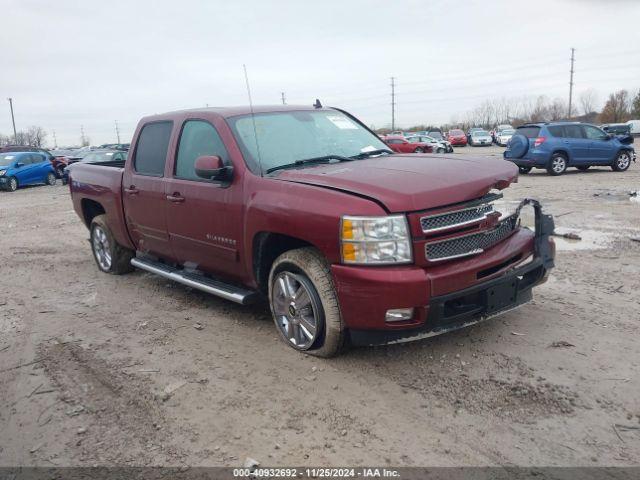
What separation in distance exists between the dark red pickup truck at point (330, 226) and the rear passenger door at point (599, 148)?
13743mm

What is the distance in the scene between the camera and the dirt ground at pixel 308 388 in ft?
9.42

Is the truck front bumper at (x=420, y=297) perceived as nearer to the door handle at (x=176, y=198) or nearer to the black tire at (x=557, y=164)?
the door handle at (x=176, y=198)

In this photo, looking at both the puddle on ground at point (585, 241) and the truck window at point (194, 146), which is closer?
the truck window at point (194, 146)

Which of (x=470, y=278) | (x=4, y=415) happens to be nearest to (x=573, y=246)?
(x=470, y=278)

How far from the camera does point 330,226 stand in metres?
3.46

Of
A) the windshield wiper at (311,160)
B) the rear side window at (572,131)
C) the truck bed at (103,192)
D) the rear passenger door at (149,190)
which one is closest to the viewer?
the windshield wiper at (311,160)

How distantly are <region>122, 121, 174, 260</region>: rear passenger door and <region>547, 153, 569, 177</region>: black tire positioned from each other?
1363 centimetres

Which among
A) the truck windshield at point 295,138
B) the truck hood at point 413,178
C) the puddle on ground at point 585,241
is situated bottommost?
the puddle on ground at point 585,241

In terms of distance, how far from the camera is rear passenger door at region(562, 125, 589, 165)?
1617cm

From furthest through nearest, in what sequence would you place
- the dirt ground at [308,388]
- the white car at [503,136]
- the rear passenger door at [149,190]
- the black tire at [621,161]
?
the white car at [503,136] → the black tire at [621,161] → the rear passenger door at [149,190] → the dirt ground at [308,388]

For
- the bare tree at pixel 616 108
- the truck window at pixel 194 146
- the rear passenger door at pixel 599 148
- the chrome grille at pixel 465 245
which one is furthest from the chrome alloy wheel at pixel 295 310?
the bare tree at pixel 616 108

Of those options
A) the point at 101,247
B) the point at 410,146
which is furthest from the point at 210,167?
the point at 410,146

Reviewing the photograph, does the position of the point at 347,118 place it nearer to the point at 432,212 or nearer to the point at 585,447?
the point at 432,212

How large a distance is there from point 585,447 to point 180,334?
10.5 ft
